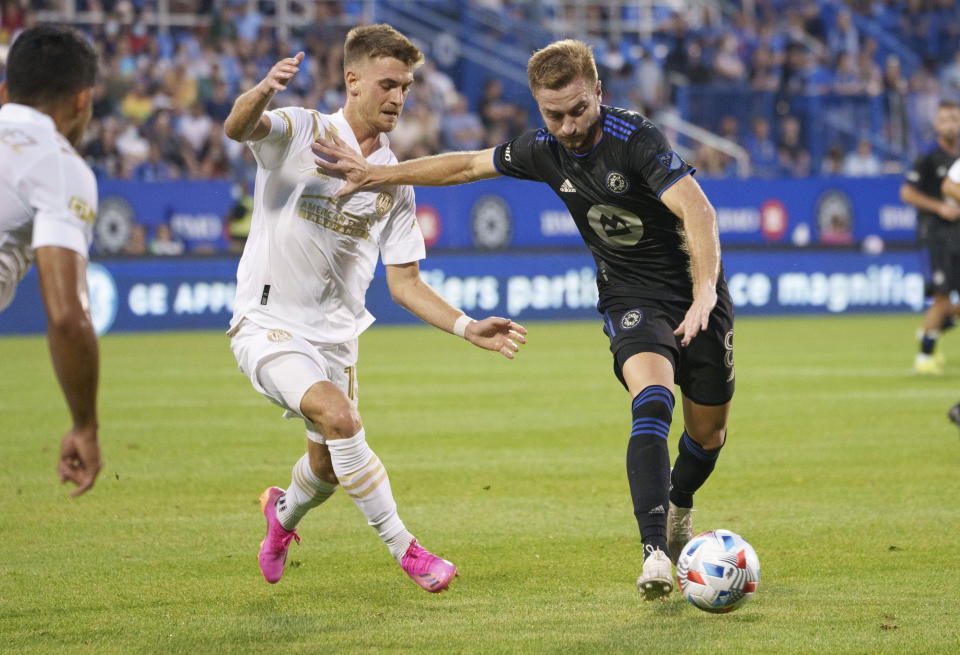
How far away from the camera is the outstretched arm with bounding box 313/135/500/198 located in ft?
19.8

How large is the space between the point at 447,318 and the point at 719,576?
5.50ft

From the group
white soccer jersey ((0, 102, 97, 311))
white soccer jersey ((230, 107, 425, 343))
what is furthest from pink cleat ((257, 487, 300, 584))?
white soccer jersey ((0, 102, 97, 311))

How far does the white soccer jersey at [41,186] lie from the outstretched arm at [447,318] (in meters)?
2.21

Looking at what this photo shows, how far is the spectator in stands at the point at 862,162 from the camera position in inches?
1021

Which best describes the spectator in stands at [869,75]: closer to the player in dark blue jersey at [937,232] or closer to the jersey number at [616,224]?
the player in dark blue jersey at [937,232]

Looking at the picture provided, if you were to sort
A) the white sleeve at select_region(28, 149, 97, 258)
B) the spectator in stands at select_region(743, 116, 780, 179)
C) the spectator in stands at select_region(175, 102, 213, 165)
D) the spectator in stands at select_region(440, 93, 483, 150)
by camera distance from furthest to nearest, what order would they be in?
the spectator in stands at select_region(743, 116, 780, 179) < the spectator in stands at select_region(440, 93, 483, 150) < the spectator in stands at select_region(175, 102, 213, 165) < the white sleeve at select_region(28, 149, 97, 258)

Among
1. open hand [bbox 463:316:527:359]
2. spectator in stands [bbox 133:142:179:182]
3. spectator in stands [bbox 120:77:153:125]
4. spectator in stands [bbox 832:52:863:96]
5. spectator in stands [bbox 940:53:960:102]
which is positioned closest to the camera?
open hand [bbox 463:316:527:359]

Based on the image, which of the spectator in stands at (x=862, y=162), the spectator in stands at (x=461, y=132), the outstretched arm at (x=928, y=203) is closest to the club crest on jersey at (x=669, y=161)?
the outstretched arm at (x=928, y=203)

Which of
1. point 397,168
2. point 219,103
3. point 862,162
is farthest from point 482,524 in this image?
point 862,162

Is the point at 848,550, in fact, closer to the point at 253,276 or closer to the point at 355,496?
the point at 355,496

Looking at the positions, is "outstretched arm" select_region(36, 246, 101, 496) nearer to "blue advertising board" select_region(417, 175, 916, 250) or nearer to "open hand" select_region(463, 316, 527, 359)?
"open hand" select_region(463, 316, 527, 359)

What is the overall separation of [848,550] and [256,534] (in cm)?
286

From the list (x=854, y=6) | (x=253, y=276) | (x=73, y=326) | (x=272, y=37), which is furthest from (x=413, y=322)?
(x=73, y=326)

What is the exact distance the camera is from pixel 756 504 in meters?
7.97
